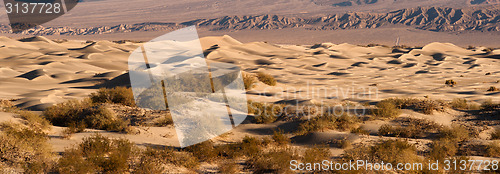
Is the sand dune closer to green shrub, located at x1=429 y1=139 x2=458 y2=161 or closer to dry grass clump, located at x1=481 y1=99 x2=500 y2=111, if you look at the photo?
dry grass clump, located at x1=481 y1=99 x2=500 y2=111

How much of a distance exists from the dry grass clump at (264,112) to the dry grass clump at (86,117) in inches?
136

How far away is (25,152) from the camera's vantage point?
5.39 metres

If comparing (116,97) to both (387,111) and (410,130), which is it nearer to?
(387,111)

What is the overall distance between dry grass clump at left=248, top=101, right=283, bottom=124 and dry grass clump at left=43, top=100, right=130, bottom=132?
3457mm

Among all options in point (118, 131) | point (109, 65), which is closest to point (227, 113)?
point (118, 131)

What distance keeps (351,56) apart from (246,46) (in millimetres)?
10395

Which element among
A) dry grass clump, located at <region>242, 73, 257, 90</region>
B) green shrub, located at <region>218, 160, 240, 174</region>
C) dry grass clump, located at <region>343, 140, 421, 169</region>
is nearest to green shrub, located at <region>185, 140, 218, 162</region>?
green shrub, located at <region>218, 160, 240, 174</region>

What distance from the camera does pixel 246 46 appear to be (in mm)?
32781

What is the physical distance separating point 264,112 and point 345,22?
258 ft

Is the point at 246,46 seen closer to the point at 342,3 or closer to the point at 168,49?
the point at 168,49
